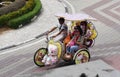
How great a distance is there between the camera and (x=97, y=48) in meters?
15.2

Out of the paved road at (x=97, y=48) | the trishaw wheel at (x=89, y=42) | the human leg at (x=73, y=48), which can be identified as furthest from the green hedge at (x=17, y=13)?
the human leg at (x=73, y=48)

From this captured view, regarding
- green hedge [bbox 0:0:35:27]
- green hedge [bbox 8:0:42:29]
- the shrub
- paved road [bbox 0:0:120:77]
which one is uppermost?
the shrub

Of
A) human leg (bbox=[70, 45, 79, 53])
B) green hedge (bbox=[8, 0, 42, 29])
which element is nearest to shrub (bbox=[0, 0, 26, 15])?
green hedge (bbox=[8, 0, 42, 29])

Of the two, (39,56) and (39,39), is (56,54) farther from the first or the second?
(39,39)

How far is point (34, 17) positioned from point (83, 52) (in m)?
5.81

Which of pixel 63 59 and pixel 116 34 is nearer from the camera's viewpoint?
pixel 63 59

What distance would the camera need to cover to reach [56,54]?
42.9 ft

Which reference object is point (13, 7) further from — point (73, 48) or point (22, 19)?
point (73, 48)

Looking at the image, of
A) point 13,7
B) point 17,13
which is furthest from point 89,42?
point 13,7

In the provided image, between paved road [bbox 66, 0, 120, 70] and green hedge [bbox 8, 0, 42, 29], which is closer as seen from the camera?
paved road [bbox 66, 0, 120, 70]

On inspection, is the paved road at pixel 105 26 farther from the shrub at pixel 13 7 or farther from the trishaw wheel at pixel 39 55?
the shrub at pixel 13 7

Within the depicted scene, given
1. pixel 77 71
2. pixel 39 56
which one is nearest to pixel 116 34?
pixel 39 56

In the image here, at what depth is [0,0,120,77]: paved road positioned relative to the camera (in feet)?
45.5

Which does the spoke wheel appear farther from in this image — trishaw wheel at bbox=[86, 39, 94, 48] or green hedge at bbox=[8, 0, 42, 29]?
green hedge at bbox=[8, 0, 42, 29]
